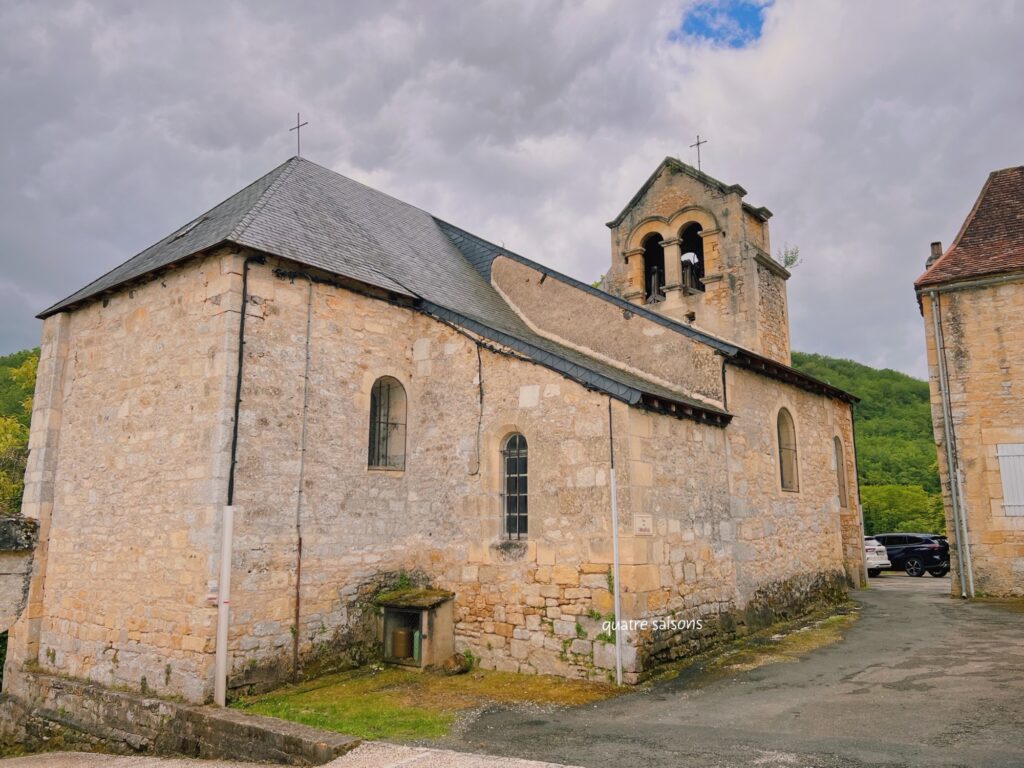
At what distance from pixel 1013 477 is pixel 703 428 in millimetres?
7048

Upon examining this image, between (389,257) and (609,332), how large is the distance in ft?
12.4

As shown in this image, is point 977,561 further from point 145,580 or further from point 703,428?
point 145,580

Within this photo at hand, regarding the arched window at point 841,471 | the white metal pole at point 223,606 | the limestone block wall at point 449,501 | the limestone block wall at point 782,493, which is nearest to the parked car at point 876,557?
the limestone block wall at point 782,493

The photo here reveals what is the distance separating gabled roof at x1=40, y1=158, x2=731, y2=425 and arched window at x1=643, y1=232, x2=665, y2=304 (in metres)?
4.16

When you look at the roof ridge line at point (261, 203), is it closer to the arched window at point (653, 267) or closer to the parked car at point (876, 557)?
the arched window at point (653, 267)

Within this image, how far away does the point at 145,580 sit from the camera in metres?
8.73

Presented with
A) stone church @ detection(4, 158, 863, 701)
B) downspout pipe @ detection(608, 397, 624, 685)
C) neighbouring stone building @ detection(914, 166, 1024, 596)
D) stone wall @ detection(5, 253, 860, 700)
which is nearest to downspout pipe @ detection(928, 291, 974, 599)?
neighbouring stone building @ detection(914, 166, 1024, 596)

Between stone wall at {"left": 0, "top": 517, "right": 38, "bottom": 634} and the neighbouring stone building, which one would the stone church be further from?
stone wall at {"left": 0, "top": 517, "right": 38, "bottom": 634}

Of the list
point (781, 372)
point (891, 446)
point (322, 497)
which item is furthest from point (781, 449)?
point (891, 446)

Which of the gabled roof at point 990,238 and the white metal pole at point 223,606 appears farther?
the gabled roof at point 990,238

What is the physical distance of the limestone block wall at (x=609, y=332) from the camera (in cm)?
1132

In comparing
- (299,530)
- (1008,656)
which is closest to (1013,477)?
(1008,656)

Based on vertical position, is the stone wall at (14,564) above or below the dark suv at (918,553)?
above

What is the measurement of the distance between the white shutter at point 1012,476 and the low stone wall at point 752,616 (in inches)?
128
